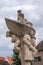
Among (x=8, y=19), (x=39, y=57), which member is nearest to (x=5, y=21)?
(x=8, y=19)

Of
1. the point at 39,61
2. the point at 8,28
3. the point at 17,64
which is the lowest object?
the point at 8,28

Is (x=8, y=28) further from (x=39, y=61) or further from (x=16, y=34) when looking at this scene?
(x=39, y=61)

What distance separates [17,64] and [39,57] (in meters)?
25.3

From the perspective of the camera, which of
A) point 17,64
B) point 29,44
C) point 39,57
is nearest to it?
point 29,44

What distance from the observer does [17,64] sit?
3650cm

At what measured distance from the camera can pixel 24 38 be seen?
33.5 ft

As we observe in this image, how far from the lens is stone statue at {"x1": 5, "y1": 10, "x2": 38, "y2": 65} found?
1016 centimetres

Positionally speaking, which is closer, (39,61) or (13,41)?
(13,41)

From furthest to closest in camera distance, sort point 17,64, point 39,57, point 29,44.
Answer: point 39,57, point 17,64, point 29,44

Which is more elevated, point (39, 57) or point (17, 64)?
point (39, 57)

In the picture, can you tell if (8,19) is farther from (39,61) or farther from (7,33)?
(39,61)

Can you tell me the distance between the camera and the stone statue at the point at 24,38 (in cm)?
1016

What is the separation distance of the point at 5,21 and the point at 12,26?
361 mm

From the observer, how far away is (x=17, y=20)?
10.5 meters
